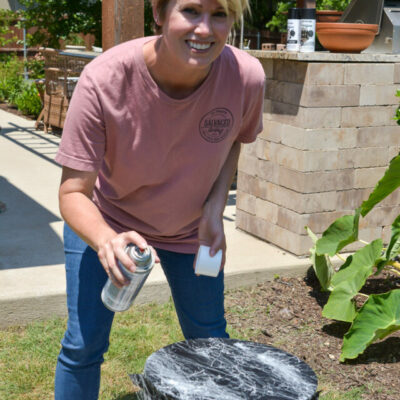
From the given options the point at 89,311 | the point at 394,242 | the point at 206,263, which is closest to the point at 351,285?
the point at 394,242

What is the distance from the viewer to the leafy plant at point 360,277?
11.5ft

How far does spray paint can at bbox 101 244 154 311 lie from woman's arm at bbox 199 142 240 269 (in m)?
0.39

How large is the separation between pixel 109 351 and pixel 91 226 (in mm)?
1930

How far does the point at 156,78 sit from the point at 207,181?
1.33ft

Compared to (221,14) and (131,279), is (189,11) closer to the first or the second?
(221,14)

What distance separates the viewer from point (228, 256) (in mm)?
4934

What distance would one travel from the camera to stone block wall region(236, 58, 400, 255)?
4.79m

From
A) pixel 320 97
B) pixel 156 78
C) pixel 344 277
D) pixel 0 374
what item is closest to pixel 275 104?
pixel 320 97

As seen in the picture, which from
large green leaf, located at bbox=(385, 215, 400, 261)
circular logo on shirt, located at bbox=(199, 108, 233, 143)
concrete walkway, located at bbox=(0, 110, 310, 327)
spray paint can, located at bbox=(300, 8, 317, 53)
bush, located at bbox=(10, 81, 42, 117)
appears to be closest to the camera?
circular logo on shirt, located at bbox=(199, 108, 233, 143)

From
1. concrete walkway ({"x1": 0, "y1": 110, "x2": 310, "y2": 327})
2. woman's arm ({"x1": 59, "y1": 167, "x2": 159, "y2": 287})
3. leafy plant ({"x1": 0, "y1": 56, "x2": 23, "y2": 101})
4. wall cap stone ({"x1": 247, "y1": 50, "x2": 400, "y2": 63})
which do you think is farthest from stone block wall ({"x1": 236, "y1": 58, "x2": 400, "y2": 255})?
leafy plant ({"x1": 0, "y1": 56, "x2": 23, "y2": 101})

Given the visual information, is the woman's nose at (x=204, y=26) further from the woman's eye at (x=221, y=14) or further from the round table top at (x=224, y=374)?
the round table top at (x=224, y=374)

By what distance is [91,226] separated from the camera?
80.0 inches

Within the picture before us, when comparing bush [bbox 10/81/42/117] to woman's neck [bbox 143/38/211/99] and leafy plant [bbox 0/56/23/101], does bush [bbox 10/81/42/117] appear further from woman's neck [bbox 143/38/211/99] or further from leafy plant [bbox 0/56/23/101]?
woman's neck [bbox 143/38/211/99]

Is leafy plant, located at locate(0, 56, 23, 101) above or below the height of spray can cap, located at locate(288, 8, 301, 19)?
below
